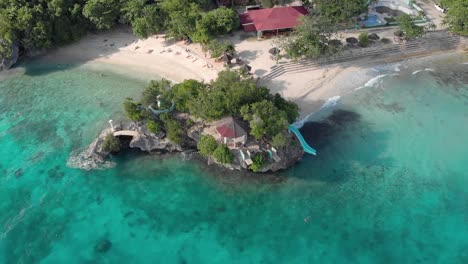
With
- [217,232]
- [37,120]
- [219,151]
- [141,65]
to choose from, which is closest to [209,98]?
[219,151]

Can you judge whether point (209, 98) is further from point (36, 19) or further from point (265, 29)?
point (36, 19)

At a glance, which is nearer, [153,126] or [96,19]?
[153,126]

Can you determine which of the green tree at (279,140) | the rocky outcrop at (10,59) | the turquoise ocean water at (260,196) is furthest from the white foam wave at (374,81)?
the rocky outcrop at (10,59)

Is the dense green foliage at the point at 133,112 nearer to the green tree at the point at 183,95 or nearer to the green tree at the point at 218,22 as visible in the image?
the green tree at the point at 183,95

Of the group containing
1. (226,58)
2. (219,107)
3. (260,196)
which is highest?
(226,58)

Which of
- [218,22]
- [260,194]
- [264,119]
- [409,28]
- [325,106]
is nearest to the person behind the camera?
[260,194]

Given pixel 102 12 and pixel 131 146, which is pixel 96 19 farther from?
pixel 131 146

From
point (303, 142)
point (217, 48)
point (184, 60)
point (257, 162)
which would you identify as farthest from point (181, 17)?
point (257, 162)

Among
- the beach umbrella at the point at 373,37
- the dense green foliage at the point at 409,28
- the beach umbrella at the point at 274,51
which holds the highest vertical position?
the dense green foliage at the point at 409,28
